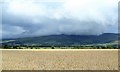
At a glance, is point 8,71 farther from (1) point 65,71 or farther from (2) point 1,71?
(1) point 65,71

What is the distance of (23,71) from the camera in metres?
26.5

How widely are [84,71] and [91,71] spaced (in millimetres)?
628

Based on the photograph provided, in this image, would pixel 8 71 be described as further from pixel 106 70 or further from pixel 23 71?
pixel 106 70

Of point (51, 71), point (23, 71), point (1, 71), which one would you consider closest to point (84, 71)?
point (51, 71)

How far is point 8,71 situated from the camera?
2662cm

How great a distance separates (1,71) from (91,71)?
695 centimetres

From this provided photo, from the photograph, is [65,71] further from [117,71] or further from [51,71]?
[117,71]

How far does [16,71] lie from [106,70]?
7133mm

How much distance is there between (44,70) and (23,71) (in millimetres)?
1756

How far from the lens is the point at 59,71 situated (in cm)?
2625

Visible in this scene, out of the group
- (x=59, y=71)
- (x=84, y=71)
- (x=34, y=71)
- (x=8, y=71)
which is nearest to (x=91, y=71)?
(x=84, y=71)

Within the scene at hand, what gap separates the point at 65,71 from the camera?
26297mm

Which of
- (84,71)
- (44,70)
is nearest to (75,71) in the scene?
(84,71)

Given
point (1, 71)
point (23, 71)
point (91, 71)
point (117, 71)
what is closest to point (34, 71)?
point (23, 71)
